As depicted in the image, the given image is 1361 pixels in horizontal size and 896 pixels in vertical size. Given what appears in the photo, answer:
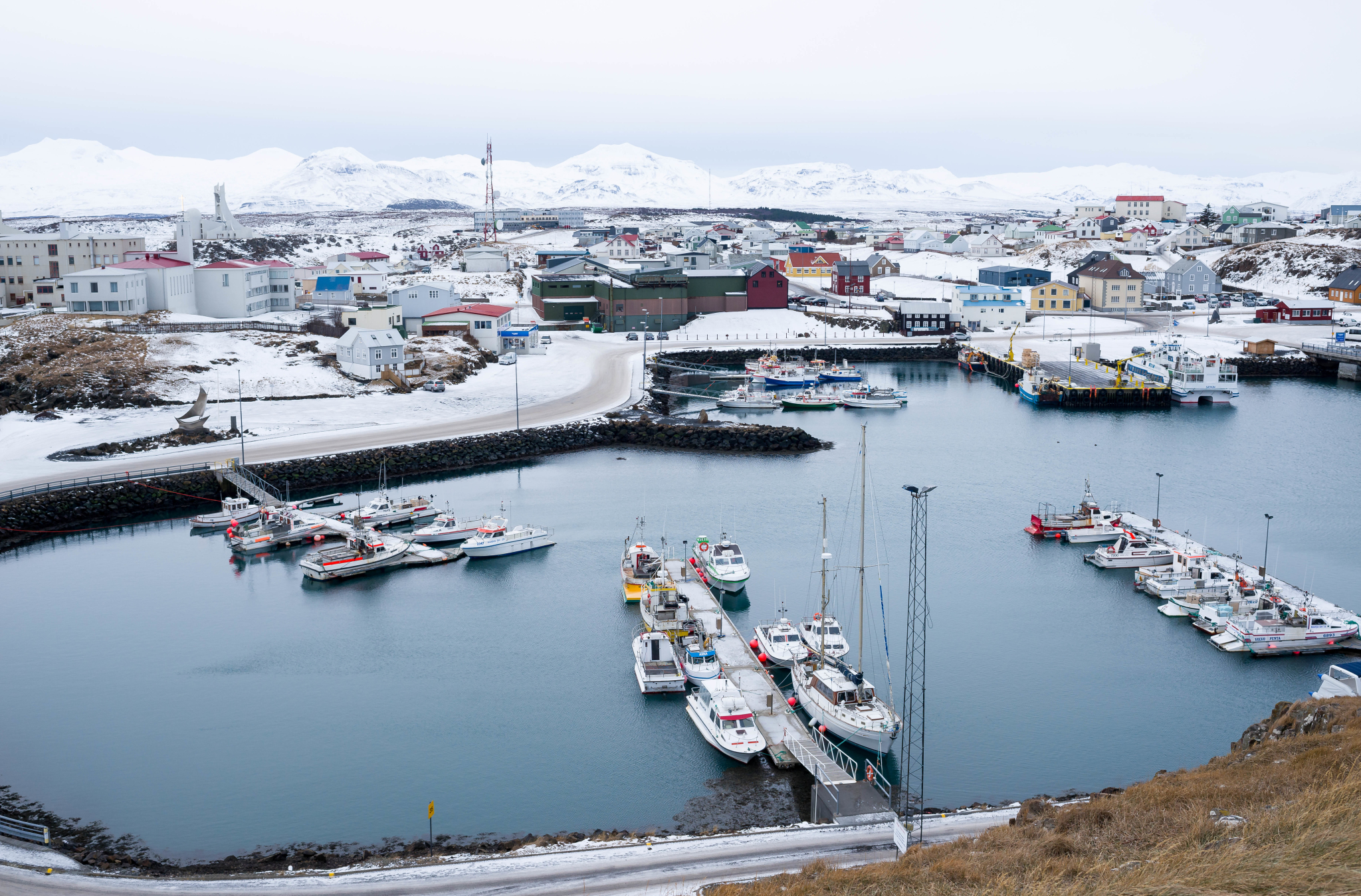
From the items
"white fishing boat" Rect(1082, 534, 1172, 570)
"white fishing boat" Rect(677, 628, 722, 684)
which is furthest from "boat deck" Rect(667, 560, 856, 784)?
"white fishing boat" Rect(1082, 534, 1172, 570)

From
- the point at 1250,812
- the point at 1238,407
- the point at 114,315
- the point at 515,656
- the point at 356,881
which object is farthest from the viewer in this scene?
the point at 114,315

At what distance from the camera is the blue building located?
187 ft

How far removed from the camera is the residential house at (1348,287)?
5206 centimetres

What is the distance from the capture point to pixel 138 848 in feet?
36.5

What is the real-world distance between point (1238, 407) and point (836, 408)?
41.1 ft

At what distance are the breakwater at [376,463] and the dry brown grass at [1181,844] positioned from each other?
60.9ft

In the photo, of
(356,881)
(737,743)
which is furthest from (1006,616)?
(356,881)

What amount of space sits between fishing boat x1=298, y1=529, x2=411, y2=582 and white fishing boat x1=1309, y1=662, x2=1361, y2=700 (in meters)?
14.7

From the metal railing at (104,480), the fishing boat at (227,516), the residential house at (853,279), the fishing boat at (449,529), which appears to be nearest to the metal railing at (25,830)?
the fishing boat at (449,529)

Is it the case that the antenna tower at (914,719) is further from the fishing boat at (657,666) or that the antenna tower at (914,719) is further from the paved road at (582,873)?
the fishing boat at (657,666)

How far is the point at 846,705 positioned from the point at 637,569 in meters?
5.76

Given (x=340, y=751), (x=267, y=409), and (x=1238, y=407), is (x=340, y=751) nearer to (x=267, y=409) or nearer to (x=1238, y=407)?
(x=267, y=409)

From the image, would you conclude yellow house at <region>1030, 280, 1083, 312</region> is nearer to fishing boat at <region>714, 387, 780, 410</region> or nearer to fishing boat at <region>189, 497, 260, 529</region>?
fishing boat at <region>714, 387, 780, 410</region>

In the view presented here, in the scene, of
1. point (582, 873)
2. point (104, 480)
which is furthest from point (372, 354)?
point (582, 873)
